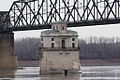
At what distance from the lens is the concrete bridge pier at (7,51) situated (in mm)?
157625

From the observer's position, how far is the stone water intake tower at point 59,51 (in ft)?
426

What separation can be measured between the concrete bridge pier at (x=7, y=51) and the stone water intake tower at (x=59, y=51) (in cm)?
2780

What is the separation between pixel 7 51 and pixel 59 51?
1182 inches

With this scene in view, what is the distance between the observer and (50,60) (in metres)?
130

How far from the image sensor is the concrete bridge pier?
517 feet

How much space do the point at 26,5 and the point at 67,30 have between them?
26925mm

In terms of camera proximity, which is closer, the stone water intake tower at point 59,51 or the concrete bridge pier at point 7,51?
the stone water intake tower at point 59,51

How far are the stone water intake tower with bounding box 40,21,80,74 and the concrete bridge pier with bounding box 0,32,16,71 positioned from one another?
27.8 metres

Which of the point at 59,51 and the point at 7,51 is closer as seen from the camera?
the point at 59,51

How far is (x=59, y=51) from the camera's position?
429ft

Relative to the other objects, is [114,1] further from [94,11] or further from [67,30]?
[67,30]

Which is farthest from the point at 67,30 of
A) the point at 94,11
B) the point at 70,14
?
the point at 94,11

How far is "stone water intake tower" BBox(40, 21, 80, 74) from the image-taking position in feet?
426

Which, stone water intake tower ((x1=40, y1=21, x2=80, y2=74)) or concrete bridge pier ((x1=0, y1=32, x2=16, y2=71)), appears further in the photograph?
concrete bridge pier ((x1=0, y1=32, x2=16, y2=71))
